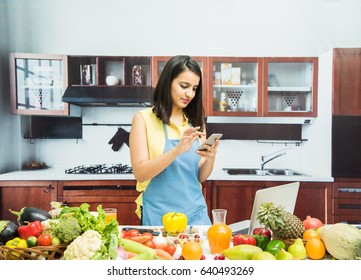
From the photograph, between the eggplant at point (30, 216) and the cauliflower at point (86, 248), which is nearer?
the cauliflower at point (86, 248)

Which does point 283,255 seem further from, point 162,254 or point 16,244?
point 16,244

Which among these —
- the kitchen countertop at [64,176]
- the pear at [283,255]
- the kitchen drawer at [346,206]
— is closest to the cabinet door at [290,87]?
the kitchen countertop at [64,176]

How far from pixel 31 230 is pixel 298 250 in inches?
21.8

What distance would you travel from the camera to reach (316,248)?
0.65m

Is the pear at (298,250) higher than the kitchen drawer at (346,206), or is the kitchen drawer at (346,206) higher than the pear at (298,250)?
the pear at (298,250)

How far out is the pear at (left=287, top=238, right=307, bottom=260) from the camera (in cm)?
64

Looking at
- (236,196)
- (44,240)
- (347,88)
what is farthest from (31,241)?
(347,88)

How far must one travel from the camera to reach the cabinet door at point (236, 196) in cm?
141

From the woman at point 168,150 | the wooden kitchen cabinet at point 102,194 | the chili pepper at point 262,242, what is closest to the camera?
the chili pepper at point 262,242

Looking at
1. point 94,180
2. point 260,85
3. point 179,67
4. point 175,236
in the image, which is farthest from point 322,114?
point 94,180

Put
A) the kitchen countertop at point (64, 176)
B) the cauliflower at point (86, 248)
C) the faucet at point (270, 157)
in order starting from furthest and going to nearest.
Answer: the faucet at point (270, 157) < the kitchen countertop at point (64, 176) < the cauliflower at point (86, 248)

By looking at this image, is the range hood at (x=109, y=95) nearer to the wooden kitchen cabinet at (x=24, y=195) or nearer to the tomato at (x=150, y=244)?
the wooden kitchen cabinet at (x=24, y=195)

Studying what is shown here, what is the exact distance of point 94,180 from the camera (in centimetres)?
124

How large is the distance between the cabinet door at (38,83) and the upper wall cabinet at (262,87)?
586 millimetres
